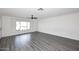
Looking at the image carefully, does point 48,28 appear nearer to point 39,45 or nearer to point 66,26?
point 66,26

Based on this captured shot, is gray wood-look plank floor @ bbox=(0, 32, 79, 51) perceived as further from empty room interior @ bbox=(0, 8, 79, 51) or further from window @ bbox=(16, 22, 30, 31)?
window @ bbox=(16, 22, 30, 31)

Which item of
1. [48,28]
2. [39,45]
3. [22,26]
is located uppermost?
[22,26]

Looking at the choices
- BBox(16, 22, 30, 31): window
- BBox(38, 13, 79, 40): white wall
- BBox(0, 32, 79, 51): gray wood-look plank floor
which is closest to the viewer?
BBox(0, 32, 79, 51): gray wood-look plank floor

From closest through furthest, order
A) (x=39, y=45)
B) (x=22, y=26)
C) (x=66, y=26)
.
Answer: (x=39, y=45), (x=66, y=26), (x=22, y=26)

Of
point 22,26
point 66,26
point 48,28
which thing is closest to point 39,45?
point 66,26

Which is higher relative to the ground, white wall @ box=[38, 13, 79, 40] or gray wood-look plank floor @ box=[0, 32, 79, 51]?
white wall @ box=[38, 13, 79, 40]

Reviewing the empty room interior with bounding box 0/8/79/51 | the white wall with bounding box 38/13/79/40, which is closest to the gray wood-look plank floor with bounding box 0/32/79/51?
the empty room interior with bounding box 0/8/79/51

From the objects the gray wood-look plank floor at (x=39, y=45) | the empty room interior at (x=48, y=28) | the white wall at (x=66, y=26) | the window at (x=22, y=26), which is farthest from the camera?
the window at (x=22, y=26)

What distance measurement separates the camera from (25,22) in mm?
8578

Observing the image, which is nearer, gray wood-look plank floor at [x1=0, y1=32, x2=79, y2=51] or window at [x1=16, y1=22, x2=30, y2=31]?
gray wood-look plank floor at [x1=0, y1=32, x2=79, y2=51]

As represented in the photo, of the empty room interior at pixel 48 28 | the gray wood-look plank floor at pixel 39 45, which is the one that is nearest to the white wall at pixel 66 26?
the empty room interior at pixel 48 28

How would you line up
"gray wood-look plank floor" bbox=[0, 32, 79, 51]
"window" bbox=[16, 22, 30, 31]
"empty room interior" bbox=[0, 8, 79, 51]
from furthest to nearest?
1. "window" bbox=[16, 22, 30, 31]
2. "empty room interior" bbox=[0, 8, 79, 51]
3. "gray wood-look plank floor" bbox=[0, 32, 79, 51]

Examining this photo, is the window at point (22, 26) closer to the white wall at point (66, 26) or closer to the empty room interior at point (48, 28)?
the empty room interior at point (48, 28)
